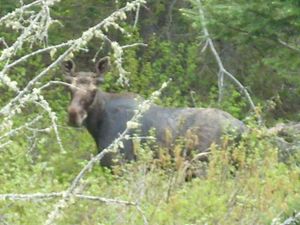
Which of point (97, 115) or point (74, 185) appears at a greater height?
point (74, 185)

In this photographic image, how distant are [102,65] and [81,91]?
2.06ft

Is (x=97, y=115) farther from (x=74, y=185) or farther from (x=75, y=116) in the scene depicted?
(x=74, y=185)

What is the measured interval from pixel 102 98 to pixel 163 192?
16.5 feet

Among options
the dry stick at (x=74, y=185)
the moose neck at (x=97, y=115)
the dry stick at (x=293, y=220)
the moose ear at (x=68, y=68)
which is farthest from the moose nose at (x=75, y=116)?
the dry stick at (x=74, y=185)

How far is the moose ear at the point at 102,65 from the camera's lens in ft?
45.8

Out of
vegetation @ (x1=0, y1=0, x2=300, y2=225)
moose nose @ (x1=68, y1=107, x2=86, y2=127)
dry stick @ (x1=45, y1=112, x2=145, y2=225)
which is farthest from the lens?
moose nose @ (x1=68, y1=107, x2=86, y2=127)

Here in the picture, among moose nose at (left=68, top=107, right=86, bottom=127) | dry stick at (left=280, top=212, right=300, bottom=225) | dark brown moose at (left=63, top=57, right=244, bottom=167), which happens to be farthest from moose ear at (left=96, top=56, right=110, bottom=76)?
dry stick at (left=280, top=212, right=300, bottom=225)

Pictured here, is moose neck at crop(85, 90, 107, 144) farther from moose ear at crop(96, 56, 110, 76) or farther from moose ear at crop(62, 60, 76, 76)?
moose ear at crop(62, 60, 76, 76)

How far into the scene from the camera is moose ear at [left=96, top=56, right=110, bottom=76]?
1396 centimetres

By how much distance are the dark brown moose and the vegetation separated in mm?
346

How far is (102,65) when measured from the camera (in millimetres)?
14062

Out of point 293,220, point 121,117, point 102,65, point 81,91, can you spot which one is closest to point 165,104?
point 102,65

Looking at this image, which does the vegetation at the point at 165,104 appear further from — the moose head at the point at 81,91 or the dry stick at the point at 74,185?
the moose head at the point at 81,91

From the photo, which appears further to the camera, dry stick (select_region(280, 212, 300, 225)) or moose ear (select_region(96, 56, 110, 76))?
moose ear (select_region(96, 56, 110, 76))
